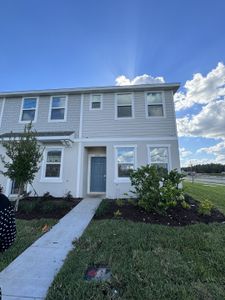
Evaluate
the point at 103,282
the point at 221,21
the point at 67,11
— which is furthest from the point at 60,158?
the point at 221,21

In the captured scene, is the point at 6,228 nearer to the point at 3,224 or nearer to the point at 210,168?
the point at 3,224

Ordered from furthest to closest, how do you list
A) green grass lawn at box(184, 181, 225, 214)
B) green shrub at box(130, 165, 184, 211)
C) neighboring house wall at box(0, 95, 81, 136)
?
neighboring house wall at box(0, 95, 81, 136) → green grass lawn at box(184, 181, 225, 214) → green shrub at box(130, 165, 184, 211)

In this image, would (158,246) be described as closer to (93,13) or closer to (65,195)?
(65,195)

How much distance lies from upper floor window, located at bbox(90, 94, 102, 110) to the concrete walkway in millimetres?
6670

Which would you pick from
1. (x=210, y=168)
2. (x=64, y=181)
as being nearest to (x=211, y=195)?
(x=64, y=181)

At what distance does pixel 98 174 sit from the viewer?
10.4m

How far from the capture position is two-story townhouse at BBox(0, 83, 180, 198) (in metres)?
9.27

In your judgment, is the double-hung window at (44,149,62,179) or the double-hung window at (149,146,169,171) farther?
the double-hung window at (44,149,62,179)

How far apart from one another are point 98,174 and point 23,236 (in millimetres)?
6155

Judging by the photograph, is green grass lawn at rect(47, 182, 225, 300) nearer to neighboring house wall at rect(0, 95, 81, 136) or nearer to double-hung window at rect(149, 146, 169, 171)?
double-hung window at rect(149, 146, 169, 171)

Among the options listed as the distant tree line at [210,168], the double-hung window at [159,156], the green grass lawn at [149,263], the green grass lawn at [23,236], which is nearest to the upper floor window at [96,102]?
the double-hung window at [159,156]

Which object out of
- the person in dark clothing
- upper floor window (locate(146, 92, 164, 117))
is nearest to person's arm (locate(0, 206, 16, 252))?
the person in dark clothing

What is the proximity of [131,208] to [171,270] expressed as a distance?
404 centimetres

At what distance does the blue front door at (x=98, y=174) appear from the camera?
10320 millimetres
